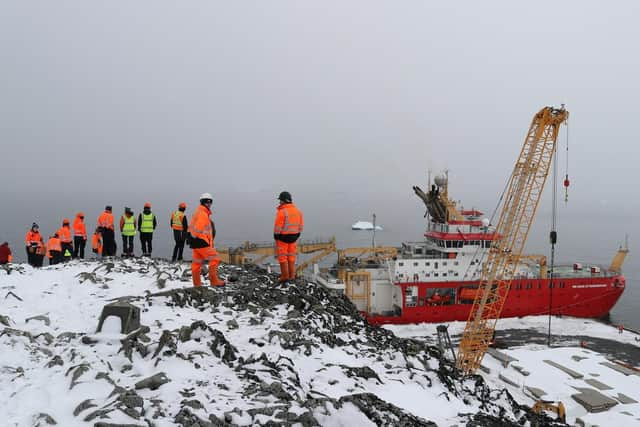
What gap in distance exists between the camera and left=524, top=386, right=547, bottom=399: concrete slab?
1725 centimetres

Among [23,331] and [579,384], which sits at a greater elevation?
[23,331]

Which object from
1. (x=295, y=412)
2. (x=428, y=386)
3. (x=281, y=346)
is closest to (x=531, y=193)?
(x=428, y=386)

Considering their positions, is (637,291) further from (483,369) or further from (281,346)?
(281,346)

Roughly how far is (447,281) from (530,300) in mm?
6839

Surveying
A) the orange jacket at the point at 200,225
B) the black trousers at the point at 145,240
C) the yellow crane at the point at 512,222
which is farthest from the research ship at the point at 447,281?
the orange jacket at the point at 200,225

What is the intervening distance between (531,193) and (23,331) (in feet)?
79.8

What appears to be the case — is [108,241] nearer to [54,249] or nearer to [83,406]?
[54,249]

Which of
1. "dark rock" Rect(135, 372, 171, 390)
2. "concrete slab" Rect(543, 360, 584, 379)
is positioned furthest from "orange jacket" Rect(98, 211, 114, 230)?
"concrete slab" Rect(543, 360, 584, 379)

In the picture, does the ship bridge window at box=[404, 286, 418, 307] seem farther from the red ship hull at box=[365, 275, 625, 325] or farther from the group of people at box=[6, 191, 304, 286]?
the group of people at box=[6, 191, 304, 286]

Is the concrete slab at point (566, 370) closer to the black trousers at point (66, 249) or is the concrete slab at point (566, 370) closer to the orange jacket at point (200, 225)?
the orange jacket at point (200, 225)

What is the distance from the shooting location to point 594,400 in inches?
651

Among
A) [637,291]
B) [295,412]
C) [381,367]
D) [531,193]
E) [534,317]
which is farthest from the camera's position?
[637,291]

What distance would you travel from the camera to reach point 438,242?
109 ft

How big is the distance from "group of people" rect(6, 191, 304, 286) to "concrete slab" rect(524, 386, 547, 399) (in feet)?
43.6
